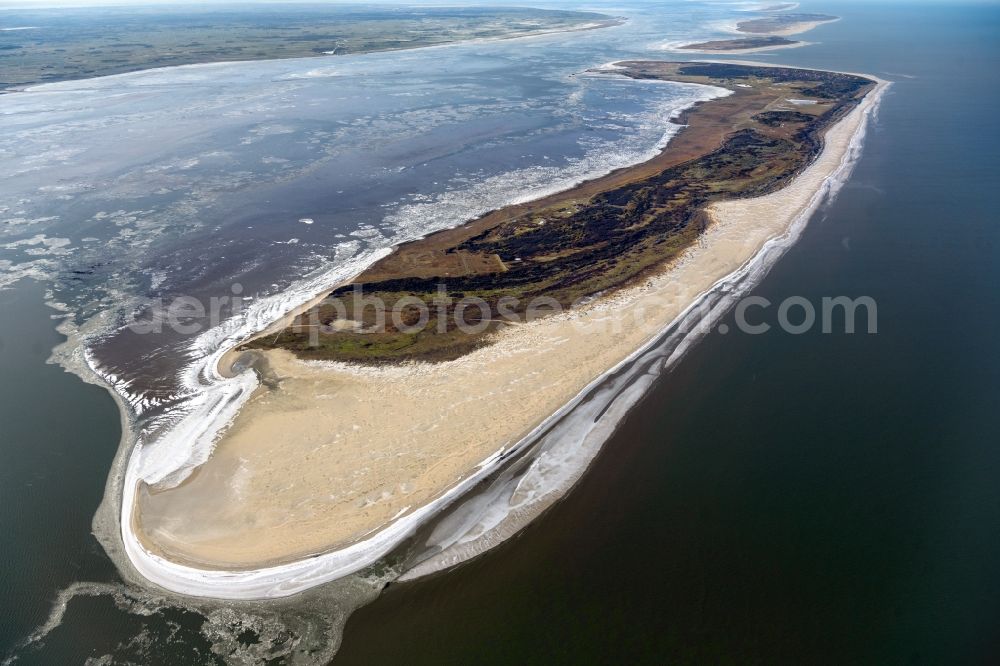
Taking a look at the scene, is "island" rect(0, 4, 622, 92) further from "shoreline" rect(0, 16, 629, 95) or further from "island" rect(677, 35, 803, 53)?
"island" rect(677, 35, 803, 53)

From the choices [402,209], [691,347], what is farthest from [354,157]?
[691,347]

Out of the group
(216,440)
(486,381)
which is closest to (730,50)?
(486,381)

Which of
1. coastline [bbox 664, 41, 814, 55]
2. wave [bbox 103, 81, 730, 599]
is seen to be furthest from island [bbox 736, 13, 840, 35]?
wave [bbox 103, 81, 730, 599]

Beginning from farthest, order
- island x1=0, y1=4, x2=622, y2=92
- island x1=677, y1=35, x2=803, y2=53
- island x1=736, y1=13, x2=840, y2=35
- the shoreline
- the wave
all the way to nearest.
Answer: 1. island x1=736, y1=13, x2=840, y2=35
2. island x1=677, y1=35, x2=803, y2=53
3. island x1=0, y1=4, x2=622, y2=92
4. the shoreline
5. the wave

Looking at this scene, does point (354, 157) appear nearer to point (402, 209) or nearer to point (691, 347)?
point (402, 209)

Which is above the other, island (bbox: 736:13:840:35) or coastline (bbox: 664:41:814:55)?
island (bbox: 736:13:840:35)

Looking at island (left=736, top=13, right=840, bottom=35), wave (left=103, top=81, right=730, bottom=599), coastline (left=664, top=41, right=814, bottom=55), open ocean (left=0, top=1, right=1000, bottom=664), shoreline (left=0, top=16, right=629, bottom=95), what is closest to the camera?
open ocean (left=0, top=1, right=1000, bottom=664)
